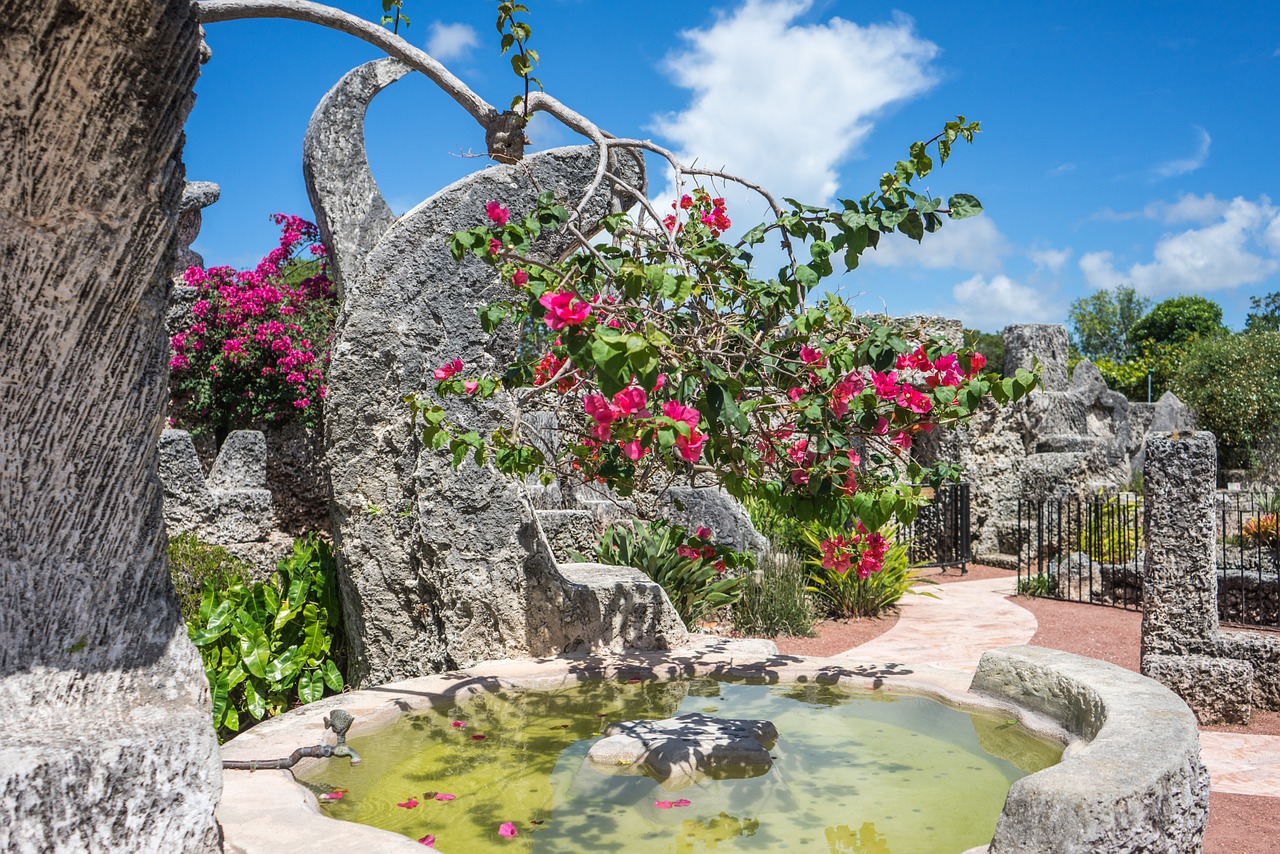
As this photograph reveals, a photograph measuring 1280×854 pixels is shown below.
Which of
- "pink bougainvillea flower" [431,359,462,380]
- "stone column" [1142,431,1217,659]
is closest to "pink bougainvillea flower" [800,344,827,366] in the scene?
"pink bougainvillea flower" [431,359,462,380]

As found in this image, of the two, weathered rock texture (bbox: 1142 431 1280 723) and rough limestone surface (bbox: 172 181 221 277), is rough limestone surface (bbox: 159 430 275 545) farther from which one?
weathered rock texture (bbox: 1142 431 1280 723)

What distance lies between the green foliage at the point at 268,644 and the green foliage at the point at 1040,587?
8266 mm

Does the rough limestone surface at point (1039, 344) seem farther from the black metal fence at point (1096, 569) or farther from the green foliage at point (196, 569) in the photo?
the green foliage at point (196, 569)

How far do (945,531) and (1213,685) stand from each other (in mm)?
7604

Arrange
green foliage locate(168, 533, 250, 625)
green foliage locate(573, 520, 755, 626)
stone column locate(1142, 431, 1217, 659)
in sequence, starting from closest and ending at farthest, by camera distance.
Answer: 1. stone column locate(1142, 431, 1217, 659)
2. green foliage locate(168, 533, 250, 625)
3. green foliage locate(573, 520, 755, 626)

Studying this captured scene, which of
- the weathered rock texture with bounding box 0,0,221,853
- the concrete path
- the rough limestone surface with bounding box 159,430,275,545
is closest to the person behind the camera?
the weathered rock texture with bounding box 0,0,221,853

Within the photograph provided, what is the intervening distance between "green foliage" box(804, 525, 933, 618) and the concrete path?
0.88 feet

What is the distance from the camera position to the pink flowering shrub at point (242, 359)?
34.9 feet

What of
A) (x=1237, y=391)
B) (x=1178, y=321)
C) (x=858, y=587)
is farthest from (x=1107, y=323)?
(x=858, y=587)

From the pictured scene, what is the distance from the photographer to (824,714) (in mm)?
4176

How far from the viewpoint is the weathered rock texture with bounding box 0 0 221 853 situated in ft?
6.94

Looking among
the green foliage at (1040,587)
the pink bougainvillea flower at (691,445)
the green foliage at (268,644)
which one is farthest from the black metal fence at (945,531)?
the pink bougainvillea flower at (691,445)

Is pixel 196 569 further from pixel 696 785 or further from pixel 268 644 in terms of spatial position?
pixel 696 785

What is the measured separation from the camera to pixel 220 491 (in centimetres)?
862
